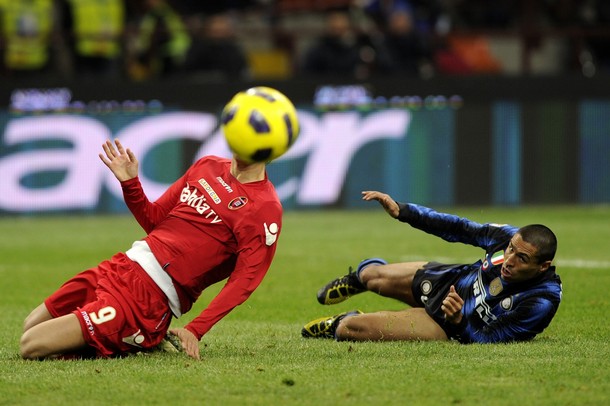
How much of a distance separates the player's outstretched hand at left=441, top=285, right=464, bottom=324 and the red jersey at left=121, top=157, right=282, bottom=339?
4.17 ft

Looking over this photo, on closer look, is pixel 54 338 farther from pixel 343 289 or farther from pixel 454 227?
pixel 454 227

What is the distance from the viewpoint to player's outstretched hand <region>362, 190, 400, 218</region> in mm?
8195

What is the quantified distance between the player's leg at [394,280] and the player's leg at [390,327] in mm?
352

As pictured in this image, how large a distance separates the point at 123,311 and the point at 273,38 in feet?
49.6

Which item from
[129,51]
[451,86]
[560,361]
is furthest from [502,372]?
[129,51]

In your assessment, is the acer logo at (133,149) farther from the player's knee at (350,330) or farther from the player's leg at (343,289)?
the player's knee at (350,330)

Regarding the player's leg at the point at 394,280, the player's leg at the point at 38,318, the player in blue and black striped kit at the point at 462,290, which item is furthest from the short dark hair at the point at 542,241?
the player's leg at the point at 38,318

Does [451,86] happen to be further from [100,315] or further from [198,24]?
[100,315]

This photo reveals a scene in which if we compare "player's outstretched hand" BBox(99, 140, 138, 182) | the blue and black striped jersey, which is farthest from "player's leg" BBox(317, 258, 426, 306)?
"player's outstretched hand" BBox(99, 140, 138, 182)

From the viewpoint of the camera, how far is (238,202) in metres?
7.55

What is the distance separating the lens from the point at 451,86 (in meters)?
20.2

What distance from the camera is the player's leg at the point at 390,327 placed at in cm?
844

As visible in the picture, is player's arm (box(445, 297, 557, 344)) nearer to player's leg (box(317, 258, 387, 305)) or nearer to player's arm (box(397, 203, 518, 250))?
player's arm (box(397, 203, 518, 250))

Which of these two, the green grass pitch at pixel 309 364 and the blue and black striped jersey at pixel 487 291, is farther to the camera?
the blue and black striped jersey at pixel 487 291
